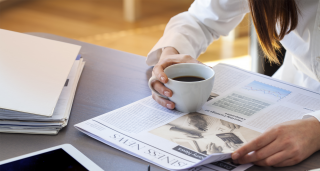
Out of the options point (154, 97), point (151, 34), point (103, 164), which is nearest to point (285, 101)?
point (154, 97)

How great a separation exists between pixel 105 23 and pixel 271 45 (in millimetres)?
2413

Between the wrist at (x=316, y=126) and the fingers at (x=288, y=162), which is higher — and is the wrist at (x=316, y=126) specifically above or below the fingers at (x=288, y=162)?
above

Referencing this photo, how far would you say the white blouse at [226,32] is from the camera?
26.6 inches

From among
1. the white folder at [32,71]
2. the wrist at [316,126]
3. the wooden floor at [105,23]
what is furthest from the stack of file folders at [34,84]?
the wooden floor at [105,23]

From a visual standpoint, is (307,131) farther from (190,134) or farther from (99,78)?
(99,78)

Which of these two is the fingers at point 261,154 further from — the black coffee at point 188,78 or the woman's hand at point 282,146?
the black coffee at point 188,78

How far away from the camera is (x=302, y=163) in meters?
0.44

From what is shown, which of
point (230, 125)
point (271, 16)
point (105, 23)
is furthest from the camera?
point (105, 23)

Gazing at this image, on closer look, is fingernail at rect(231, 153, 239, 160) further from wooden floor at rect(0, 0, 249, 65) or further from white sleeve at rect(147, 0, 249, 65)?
wooden floor at rect(0, 0, 249, 65)

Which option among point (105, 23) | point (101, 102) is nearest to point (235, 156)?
point (101, 102)

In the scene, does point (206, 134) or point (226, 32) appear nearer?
point (206, 134)

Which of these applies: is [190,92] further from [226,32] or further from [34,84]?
[226,32]

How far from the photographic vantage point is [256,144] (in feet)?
1.42

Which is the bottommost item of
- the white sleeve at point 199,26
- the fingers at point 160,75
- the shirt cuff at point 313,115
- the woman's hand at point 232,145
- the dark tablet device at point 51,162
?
the woman's hand at point 232,145
